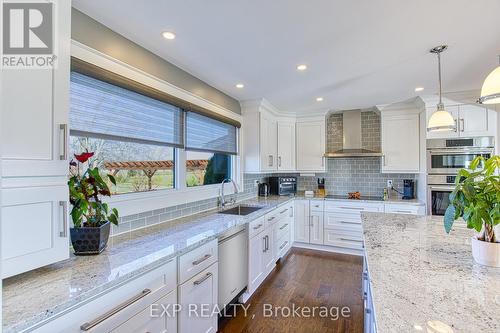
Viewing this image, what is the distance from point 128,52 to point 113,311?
185 centimetres

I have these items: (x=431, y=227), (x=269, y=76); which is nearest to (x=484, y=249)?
(x=431, y=227)

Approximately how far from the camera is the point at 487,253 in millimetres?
1285

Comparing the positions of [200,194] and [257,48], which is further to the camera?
[200,194]

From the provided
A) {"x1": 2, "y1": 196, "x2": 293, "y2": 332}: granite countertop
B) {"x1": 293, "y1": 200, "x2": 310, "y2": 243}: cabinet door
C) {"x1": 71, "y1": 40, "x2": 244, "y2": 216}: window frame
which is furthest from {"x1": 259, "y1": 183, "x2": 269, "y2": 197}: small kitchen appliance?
{"x1": 2, "y1": 196, "x2": 293, "y2": 332}: granite countertop

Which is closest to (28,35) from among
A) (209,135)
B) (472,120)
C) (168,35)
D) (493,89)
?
(168,35)

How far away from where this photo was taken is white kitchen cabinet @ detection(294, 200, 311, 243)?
4379 millimetres

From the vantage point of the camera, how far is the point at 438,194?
11.6ft

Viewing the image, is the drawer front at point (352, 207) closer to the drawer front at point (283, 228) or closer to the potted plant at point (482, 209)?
the drawer front at point (283, 228)

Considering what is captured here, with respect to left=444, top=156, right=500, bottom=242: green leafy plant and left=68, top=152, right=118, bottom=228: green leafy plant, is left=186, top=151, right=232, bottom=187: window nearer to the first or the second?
left=68, top=152, right=118, bottom=228: green leafy plant

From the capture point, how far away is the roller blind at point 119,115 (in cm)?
170

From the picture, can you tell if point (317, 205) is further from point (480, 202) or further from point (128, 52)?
point (128, 52)

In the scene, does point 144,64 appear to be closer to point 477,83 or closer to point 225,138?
point 225,138

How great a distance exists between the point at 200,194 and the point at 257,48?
168cm

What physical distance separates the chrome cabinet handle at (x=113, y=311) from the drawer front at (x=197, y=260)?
1.01 ft
